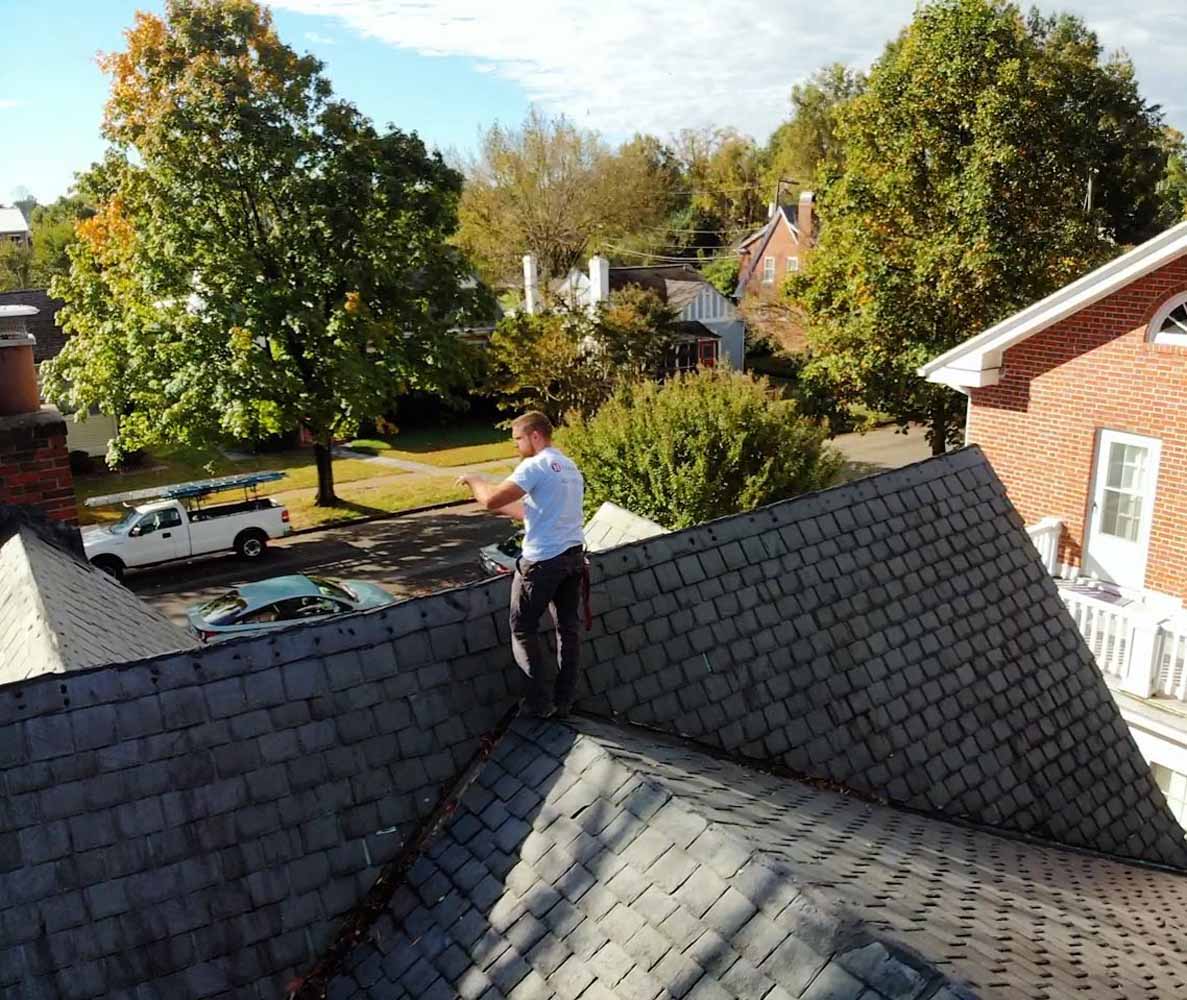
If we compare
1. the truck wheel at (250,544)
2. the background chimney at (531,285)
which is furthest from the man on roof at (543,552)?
the background chimney at (531,285)

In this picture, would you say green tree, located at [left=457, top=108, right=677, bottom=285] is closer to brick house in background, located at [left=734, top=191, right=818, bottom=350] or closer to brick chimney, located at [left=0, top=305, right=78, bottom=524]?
brick house in background, located at [left=734, top=191, right=818, bottom=350]

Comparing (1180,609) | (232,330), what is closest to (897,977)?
(1180,609)

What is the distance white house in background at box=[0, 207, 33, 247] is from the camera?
64.0m

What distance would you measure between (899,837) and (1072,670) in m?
3.18

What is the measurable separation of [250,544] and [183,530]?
5.17 feet

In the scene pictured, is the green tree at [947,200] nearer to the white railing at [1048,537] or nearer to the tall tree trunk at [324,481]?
the white railing at [1048,537]

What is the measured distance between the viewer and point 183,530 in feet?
68.5

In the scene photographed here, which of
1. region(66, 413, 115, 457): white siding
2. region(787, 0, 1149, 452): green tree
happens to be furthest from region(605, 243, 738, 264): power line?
region(787, 0, 1149, 452): green tree

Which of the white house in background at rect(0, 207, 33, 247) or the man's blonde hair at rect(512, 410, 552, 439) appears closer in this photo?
the man's blonde hair at rect(512, 410, 552, 439)

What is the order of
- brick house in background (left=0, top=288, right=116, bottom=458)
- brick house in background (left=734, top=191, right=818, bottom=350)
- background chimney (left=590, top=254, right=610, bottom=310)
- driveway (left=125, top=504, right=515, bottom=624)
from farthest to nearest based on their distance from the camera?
brick house in background (left=734, top=191, right=818, bottom=350)
background chimney (left=590, top=254, right=610, bottom=310)
brick house in background (left=0, top=288, right=116, bottom=458)
driveway (left=125, top=504, right=515, bottom=624)

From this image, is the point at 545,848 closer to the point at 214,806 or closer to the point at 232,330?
the point at 214,806

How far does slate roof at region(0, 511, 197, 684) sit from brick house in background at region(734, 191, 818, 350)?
29.3 meters

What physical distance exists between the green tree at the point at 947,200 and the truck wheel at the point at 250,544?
14.1 meters

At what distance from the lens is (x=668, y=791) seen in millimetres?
A: 3852
